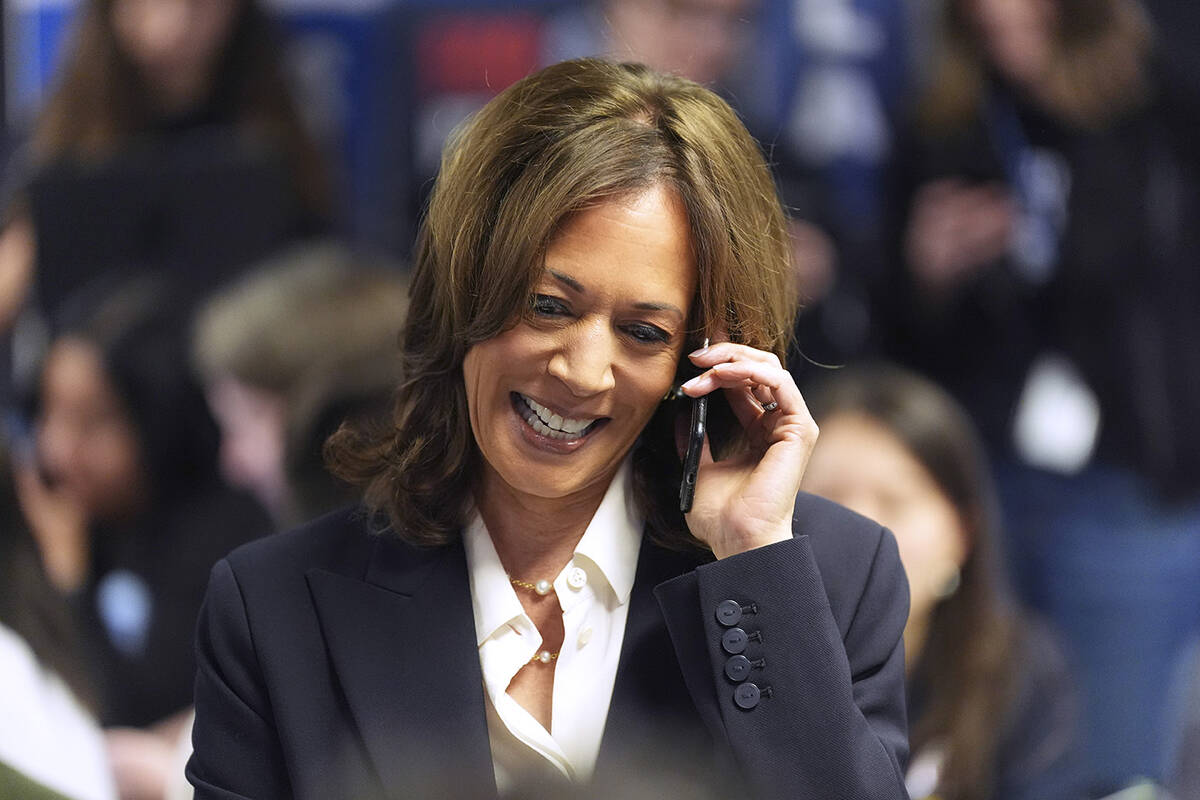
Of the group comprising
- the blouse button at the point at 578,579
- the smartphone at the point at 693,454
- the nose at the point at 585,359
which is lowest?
the blouse button at the point at 578,579

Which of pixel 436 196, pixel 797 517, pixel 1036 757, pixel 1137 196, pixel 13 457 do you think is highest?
pixel 436 196

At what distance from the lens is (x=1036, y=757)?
3391 mm

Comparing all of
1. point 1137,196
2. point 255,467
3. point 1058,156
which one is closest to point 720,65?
point 1058,156

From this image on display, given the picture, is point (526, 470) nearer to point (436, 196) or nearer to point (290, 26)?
point (436, 196)

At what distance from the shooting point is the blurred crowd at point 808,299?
3473 millimetres

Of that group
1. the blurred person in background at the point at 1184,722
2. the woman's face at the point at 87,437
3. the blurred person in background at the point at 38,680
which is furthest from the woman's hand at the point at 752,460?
the woman's face at the point at 87,437

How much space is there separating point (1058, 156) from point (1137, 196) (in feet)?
0.74

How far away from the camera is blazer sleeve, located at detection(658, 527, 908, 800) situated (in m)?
1.43

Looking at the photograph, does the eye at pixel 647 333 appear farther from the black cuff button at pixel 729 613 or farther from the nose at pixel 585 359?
the black cuff button at pixel 729 613

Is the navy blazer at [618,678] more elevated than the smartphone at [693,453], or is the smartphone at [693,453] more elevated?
the smartphone at [693,453]

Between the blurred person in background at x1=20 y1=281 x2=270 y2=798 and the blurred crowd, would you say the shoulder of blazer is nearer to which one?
the blurred crowd

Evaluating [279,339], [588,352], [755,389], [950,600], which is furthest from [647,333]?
[279,339]

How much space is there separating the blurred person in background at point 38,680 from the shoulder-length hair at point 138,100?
0.84m

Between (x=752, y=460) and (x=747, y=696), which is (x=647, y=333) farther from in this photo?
(x=747, y=696)
